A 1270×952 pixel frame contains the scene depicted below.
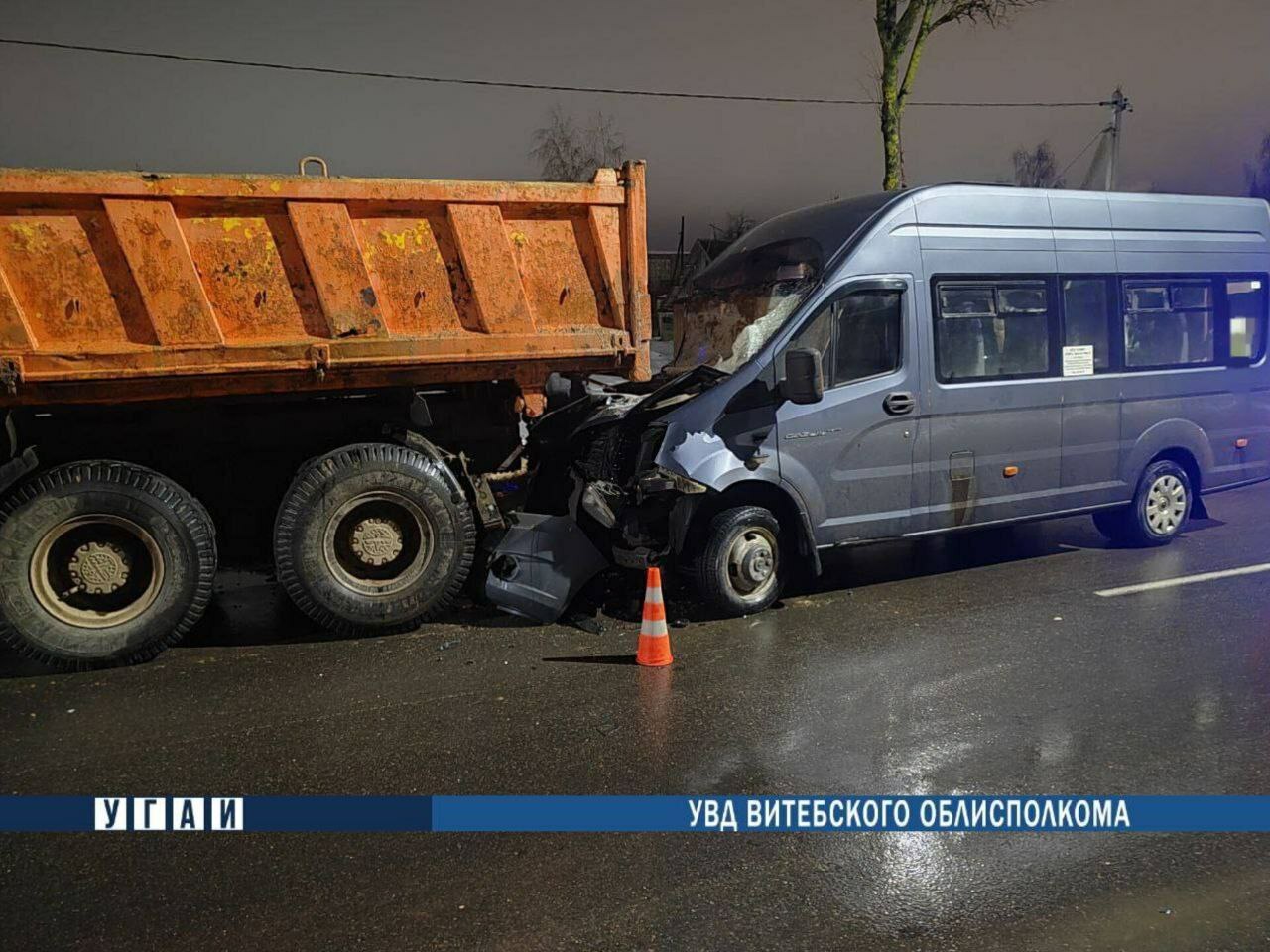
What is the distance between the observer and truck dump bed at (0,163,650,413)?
5.04m

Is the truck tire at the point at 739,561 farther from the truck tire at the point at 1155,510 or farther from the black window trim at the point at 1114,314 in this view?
the truck tire at the point at 1155,510

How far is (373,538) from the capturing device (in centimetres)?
579

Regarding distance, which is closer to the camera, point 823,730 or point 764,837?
point 764,837

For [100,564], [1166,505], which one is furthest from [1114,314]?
[100,564]

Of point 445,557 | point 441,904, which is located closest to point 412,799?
point 441,904

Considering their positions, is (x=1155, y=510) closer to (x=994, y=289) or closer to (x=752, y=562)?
(x=994, y=289)

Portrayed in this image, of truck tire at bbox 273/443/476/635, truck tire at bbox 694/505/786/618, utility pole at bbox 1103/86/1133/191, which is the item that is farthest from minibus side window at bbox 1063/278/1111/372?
utility pole at bbox 1103/86/1133/191

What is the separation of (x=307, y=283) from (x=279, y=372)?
0.57 meters

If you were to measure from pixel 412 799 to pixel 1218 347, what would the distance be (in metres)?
7.55

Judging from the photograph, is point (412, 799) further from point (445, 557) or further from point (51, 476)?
point (51, 476)

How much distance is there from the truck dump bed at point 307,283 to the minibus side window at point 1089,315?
3.37m

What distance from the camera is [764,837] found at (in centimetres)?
338

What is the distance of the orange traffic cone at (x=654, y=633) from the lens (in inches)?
202

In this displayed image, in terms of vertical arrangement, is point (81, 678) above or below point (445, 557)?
below
